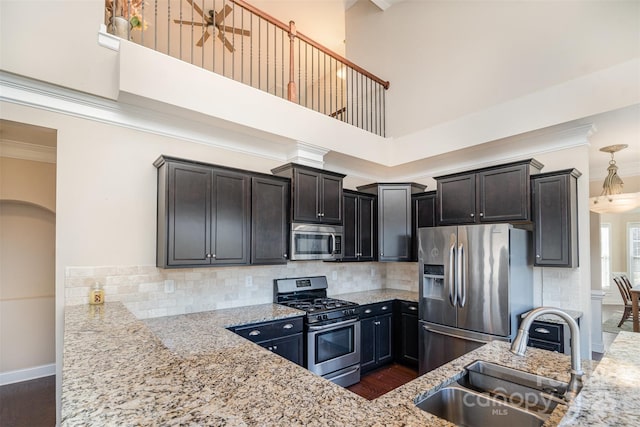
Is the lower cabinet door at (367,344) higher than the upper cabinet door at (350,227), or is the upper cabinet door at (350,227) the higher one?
the upper cabinet door at (350,227)

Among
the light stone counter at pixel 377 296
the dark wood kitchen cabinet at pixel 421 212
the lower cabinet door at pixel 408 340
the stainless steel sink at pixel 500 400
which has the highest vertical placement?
the dark wood kitchen cabinet at pixel 421 212

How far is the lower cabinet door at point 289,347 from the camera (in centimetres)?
319

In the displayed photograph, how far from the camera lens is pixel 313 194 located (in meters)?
3.90

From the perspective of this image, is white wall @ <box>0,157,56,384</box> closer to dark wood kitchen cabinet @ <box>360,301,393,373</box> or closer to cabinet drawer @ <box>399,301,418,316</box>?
dark wood kitchen cabinet @ <box>360,301,393,373</box>

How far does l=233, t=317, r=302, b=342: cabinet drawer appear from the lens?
9.91 feet

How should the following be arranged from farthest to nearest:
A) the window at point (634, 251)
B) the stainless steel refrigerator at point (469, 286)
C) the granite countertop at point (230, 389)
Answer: the window at point (634, 251)
the stainless steel refrigerator at point (469, 286)
the granite countertop at point (230, 389)

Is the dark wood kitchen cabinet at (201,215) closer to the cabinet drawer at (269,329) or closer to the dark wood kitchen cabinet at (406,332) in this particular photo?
the cabinet drawer at (269,329)

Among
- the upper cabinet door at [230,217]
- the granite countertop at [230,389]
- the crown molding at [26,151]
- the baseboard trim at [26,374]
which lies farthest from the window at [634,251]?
the baseboard trim at [26,374]

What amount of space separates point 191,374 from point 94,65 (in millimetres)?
2842

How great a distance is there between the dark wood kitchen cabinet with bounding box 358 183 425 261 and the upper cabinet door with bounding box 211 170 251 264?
217 cm

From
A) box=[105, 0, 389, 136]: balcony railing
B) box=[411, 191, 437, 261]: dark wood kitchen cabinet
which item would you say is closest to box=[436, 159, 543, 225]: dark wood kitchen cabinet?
box=[411, 191, 437, 261]: dark wood kitchen cabinet

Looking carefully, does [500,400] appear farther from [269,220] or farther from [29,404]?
[29,404]

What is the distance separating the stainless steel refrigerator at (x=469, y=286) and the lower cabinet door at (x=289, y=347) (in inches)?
64.0

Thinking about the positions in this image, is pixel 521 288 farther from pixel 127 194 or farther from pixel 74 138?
pixel 74 138
